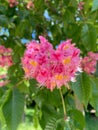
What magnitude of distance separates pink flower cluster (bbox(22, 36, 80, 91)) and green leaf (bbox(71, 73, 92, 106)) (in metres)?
0.12

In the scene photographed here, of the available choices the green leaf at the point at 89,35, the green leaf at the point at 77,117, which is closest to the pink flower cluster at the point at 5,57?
the green leaf at the point at 89,35

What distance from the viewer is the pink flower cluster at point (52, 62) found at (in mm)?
970

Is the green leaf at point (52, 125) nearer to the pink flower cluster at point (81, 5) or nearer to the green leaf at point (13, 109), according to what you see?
the green leaf at point (13, 109)

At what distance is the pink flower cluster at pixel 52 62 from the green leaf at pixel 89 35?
31 centimetres

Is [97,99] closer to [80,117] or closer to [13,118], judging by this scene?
[80,117]

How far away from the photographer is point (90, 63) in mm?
1320

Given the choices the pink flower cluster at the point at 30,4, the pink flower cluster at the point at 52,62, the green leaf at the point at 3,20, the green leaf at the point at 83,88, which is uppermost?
the pink flower cluster at the point at 30,4

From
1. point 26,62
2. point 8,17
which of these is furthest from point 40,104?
point 8,17

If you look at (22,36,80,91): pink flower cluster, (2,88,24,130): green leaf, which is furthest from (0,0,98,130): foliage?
(22,36,80,91): pink flower cluster

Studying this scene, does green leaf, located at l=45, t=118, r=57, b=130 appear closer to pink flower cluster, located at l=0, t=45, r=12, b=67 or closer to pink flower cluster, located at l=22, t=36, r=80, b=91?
pink flower cluster, located at l=22, t=36, r=80, b=91

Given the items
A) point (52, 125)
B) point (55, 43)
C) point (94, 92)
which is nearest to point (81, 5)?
point (55, 43)

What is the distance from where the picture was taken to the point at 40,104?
4.26ft

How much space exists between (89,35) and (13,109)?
39 cm

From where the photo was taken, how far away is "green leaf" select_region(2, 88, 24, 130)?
42.7 inches
